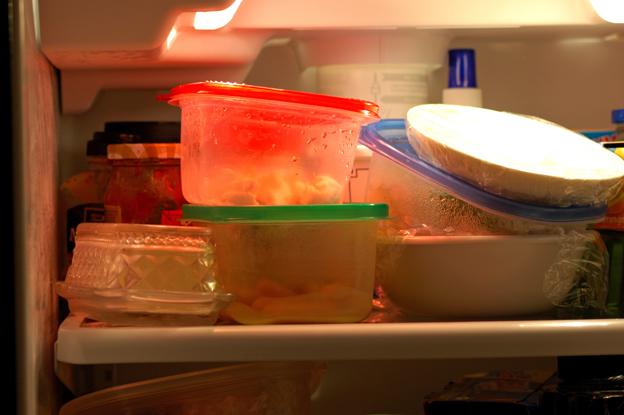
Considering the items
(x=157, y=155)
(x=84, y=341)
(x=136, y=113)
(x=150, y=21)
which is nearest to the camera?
(x=84, y=341)

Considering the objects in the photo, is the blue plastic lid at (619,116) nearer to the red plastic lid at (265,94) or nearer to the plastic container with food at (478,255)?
the plastic container with food at (478,255)

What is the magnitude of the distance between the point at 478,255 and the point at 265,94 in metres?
0.32

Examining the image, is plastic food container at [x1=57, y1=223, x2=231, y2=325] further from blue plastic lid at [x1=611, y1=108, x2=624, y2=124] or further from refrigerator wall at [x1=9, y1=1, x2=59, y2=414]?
blue plastic lid at [x1=611, y1=108, x2=624, y2=124]

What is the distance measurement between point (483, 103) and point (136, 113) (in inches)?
22.3

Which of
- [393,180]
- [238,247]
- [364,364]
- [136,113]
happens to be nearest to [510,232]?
[393,180]

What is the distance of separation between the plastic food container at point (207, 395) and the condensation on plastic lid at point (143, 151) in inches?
11.5

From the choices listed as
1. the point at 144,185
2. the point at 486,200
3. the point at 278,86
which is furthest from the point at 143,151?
the point at 486,200

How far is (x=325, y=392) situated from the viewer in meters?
1.38

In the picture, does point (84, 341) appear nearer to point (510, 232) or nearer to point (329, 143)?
point (329, 143)

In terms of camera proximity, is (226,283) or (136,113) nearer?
(226,283)

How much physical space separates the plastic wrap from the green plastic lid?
11 centimetres


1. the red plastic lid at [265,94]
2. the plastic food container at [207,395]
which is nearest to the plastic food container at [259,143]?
the red plastic lid at [265,94]

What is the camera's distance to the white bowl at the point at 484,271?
40.8 inches

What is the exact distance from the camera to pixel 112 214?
1153mm
